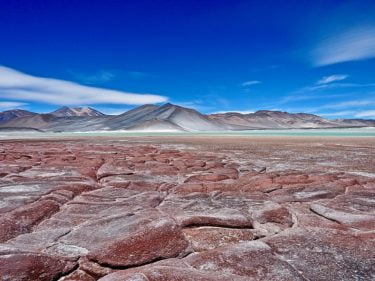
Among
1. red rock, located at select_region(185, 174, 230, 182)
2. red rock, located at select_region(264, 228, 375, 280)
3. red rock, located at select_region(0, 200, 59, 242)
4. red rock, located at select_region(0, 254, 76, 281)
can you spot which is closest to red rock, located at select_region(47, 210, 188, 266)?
red rock, located at select_region(0, 254, 76, 281)

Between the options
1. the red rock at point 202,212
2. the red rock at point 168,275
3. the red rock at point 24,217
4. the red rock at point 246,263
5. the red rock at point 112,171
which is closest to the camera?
the red rock at point 168,275

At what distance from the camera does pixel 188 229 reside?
11.9 ft

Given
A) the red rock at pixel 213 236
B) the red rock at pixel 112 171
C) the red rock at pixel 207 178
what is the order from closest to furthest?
the red rock at pixel 213 236 → the red rock at pixel 207 178 → the red rock at pixel 112 171

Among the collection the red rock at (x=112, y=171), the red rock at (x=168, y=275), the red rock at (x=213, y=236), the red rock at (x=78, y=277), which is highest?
the red rock at (x=112, y=171)

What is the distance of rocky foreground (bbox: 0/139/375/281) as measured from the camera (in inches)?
103

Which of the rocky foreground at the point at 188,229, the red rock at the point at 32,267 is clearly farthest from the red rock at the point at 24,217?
the red rock at the point at 32,267

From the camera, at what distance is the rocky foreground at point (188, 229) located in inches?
103

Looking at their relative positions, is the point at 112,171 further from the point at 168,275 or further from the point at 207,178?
the point at 168,275

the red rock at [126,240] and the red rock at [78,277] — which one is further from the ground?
the red rock at [126,240]

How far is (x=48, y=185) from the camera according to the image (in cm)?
588

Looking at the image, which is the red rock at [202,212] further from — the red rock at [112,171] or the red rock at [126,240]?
the red rock at [112,171]

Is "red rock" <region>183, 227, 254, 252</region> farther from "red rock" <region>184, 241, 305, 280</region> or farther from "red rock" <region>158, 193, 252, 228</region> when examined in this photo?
"red rock" <region>184, 241, 305, 280</region>

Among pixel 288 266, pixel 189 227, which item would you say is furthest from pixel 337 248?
pixel 189 227

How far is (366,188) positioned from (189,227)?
11.8 feet
